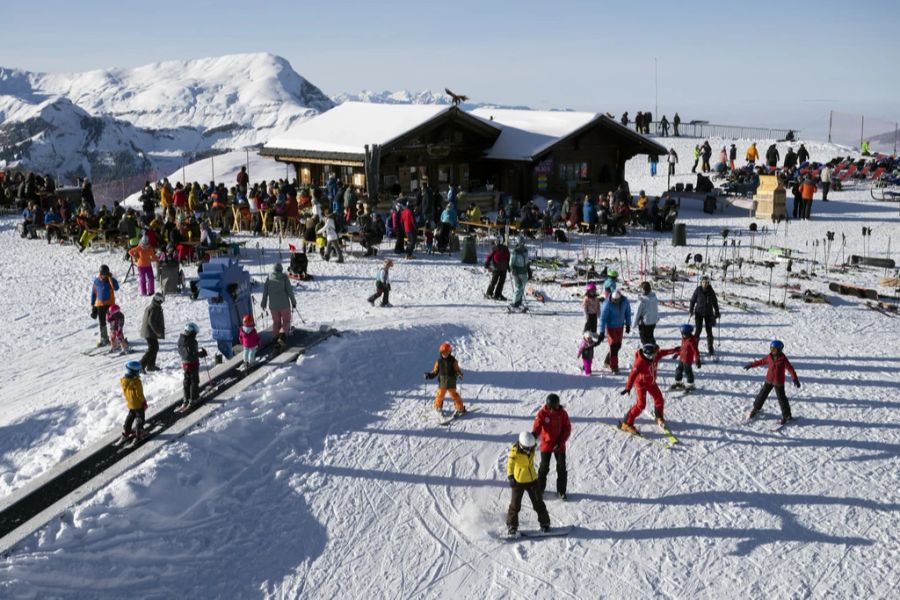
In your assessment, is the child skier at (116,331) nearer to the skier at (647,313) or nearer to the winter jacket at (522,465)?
the winter jacket at (522,465)

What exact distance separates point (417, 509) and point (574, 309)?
8.44 meters

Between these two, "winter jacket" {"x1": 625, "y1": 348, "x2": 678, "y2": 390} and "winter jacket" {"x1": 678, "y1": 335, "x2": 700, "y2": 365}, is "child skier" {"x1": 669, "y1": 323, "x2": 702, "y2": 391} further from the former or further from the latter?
"winter jacket" {"x1": 625, "y1": 348, "x2": 678, "y2": 390}

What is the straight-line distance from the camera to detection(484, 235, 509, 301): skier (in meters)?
16.9

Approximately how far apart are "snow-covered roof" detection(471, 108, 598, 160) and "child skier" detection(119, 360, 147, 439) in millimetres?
21340

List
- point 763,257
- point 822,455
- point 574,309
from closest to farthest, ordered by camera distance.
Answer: point 822,455 < point 574,309 < point 763,257

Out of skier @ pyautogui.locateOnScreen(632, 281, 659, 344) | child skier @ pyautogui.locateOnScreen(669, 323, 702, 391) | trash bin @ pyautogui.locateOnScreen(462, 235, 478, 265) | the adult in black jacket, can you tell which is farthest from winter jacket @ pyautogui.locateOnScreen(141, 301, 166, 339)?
trash bin @ pyautogui.locateOnScreen(462, 235, 478, 265)

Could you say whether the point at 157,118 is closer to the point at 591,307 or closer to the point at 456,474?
the point at 591,307

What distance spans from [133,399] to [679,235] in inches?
704

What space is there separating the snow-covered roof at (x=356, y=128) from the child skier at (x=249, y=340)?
15.5 m

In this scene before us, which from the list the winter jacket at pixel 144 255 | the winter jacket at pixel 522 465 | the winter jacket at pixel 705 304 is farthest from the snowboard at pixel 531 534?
the winter jacket at pixel 144 255

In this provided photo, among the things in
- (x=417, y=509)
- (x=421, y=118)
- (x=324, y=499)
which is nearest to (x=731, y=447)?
(x=417, y=509)

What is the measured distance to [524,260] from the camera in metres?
16.1

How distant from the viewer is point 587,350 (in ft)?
43.2

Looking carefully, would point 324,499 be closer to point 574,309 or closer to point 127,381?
point 127,381
